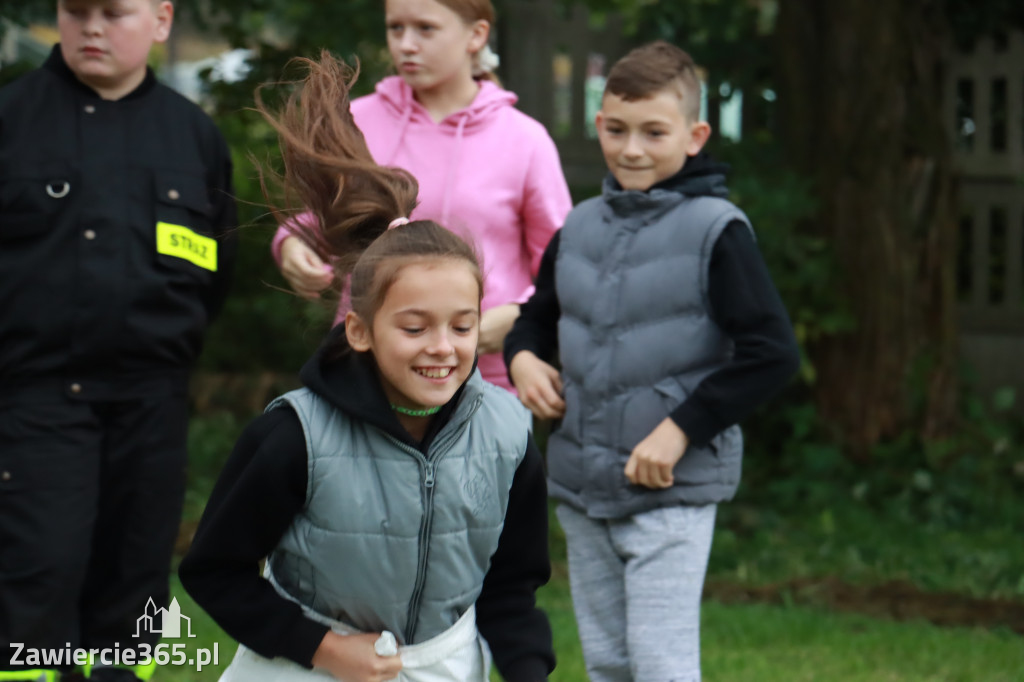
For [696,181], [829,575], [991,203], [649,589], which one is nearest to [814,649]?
[829,575]

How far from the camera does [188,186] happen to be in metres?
3.89

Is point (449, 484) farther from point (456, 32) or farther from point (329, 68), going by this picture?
point (456, 32)

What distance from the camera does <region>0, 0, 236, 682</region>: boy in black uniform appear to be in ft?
12.1

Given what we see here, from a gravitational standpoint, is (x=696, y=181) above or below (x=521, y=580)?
above

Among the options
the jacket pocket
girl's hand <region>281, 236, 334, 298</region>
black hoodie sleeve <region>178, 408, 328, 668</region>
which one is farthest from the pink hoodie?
black hoodie sleeve <region>178, 408, 328, 668</region>

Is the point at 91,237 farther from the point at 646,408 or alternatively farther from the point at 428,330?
the point at 428,330

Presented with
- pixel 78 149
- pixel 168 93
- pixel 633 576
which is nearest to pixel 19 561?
pixel 78 149

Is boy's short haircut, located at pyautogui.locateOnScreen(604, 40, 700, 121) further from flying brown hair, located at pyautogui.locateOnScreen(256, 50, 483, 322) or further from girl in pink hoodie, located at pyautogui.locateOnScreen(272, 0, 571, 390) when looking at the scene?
flying brown hair, located at pyautogui.locateOnScreen(256, 50, 483, 322)

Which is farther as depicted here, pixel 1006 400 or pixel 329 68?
pixel 1006 400

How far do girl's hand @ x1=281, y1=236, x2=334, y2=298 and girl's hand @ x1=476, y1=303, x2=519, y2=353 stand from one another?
460 millimetres

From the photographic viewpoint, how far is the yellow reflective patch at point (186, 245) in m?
3.80

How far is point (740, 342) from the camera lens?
3.16 meters

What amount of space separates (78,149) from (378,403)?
1795 mm

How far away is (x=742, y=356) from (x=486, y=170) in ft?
2.80
